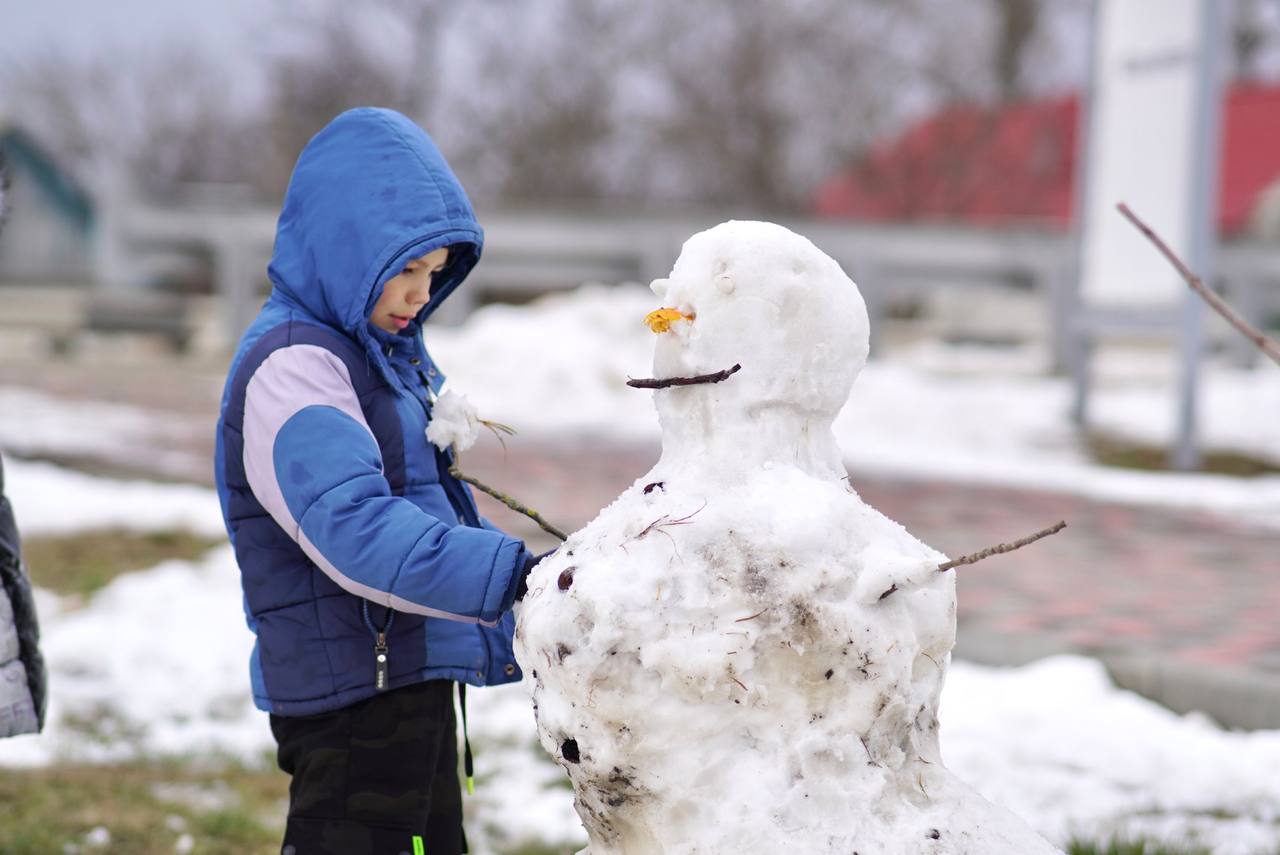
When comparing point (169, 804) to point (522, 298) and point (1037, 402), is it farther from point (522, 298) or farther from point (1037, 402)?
point (522, 298)

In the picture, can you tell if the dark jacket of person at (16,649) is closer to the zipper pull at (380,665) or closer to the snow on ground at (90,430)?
the zipper pull at (380,665)

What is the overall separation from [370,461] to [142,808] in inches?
73.1

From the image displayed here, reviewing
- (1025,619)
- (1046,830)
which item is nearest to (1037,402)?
(1025,619)

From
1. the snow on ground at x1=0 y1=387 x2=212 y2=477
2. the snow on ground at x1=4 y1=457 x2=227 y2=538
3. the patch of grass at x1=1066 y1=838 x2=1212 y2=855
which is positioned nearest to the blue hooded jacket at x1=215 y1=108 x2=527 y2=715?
the patch of grass at x1=1066 y1=838 x2=1212 y2=855

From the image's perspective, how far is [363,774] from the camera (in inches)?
85.2

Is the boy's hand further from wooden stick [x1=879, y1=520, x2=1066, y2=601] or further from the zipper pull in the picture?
wooden stick [x1=879, y1=520, x2=1066, y2=601]

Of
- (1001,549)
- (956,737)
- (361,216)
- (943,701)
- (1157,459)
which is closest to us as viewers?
(1001,549)

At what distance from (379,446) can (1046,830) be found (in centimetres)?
187

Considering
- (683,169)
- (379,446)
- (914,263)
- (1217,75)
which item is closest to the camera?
(379,446)

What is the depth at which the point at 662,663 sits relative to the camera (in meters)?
1.62

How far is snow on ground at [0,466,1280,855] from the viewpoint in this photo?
3.28 m

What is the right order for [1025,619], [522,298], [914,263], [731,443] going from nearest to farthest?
[731,443]
[1025,619]
[914,263]
[522,298]

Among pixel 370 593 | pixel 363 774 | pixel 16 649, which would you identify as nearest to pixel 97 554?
pixel 16 649

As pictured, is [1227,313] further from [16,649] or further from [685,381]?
[16,649]
